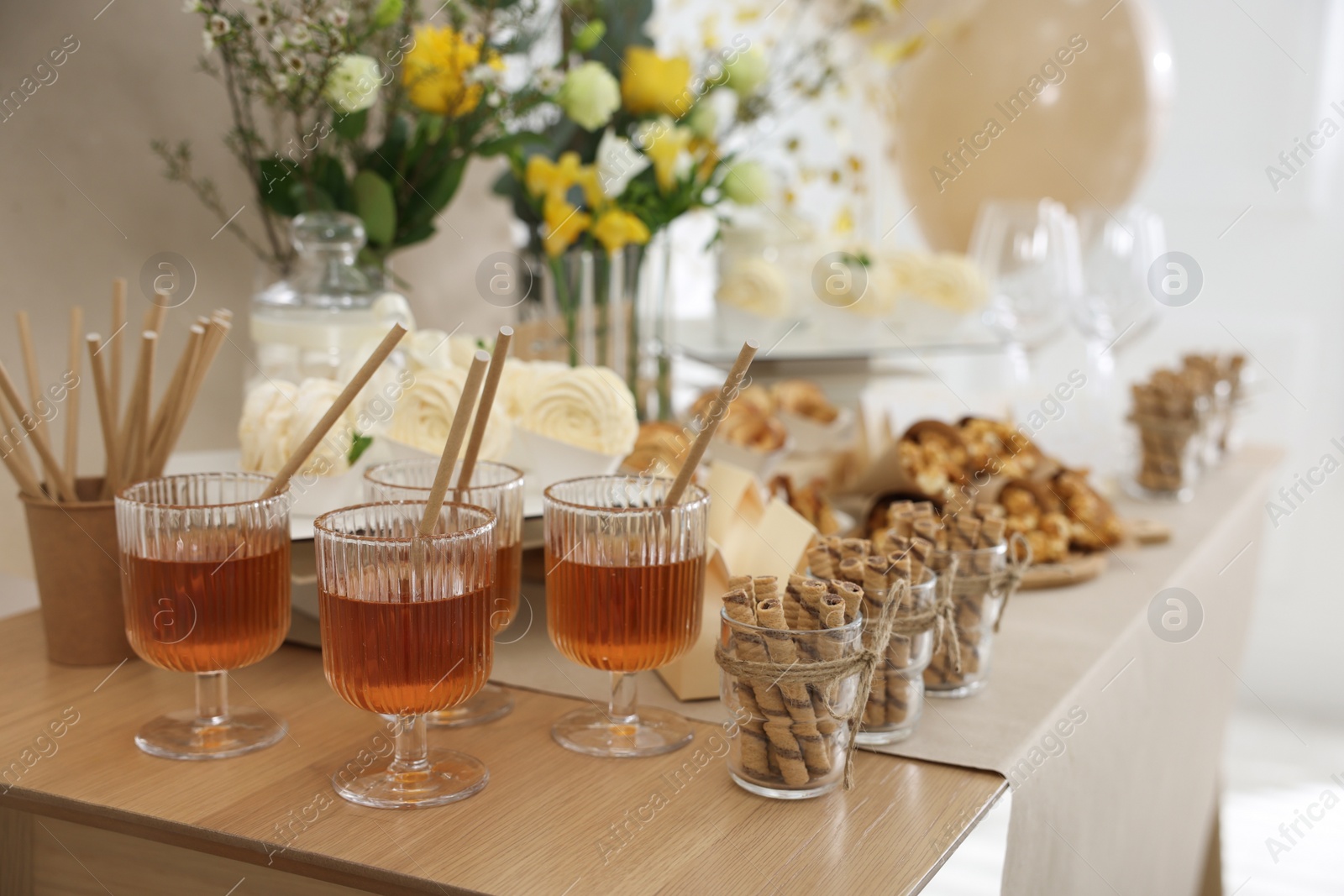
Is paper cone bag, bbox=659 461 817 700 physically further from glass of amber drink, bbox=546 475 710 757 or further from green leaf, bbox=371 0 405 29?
green leaf, bbox=371 0 405 29

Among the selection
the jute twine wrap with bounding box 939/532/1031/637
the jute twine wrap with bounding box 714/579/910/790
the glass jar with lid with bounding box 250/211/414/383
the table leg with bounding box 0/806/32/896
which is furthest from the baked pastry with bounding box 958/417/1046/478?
the table leg with bounding box 0/806/32/896

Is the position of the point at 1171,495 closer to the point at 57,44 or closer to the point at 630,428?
the point at 630,428

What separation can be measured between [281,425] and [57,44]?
1.91ft

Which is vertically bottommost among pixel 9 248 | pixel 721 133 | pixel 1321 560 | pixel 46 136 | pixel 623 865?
pixel 1321 560

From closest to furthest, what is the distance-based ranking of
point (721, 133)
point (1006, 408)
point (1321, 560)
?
point (1006, 408)
point (721, 133)
point (1321, 560)

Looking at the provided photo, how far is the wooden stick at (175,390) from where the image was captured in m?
0.96

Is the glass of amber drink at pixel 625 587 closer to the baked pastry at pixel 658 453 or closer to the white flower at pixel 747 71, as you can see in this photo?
the baked pastry at pixel 658 453

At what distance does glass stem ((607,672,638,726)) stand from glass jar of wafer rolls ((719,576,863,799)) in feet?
0.36

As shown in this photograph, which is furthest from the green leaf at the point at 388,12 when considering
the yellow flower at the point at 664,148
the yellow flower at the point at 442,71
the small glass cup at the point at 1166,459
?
the small glass cup at the point at 1166,459

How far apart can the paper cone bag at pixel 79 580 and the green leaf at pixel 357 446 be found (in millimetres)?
205

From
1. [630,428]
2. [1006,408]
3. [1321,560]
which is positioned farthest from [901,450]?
[1321,560]

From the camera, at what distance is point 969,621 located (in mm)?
993

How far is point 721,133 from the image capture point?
6.34ft

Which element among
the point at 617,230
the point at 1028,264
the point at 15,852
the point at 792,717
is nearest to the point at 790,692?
the point at 792,717
